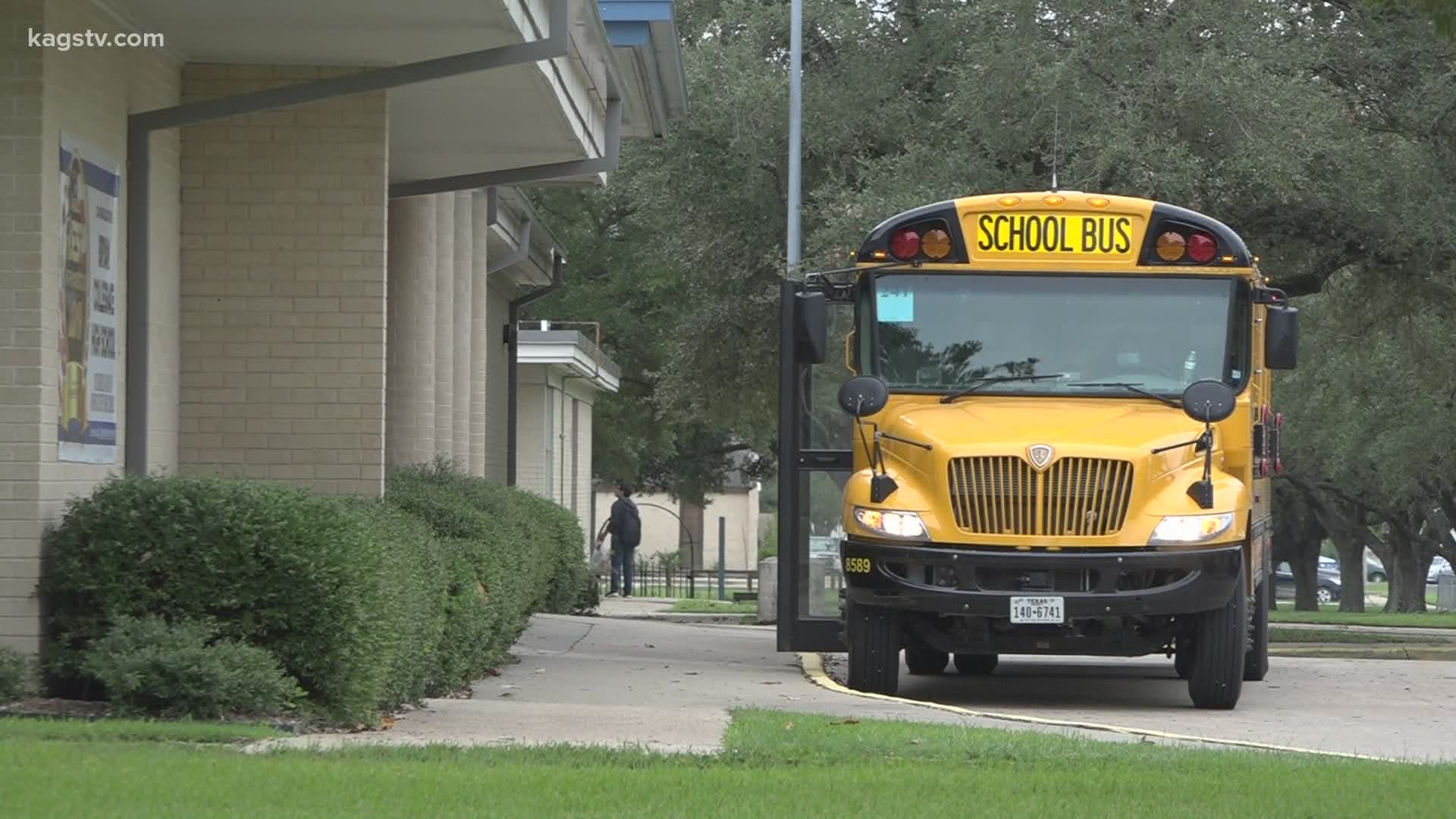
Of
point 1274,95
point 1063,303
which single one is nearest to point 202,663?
point 1063,303

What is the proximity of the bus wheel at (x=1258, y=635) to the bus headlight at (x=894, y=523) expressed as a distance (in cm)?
310

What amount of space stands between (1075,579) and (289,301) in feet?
16.0

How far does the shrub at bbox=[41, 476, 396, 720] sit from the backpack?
26603 millimetres

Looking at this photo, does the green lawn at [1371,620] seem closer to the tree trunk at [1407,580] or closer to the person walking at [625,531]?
the person walking at [625,531]

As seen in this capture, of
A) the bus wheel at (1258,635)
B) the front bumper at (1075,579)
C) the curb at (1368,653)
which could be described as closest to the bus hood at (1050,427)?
the front bumper at (1075,579)

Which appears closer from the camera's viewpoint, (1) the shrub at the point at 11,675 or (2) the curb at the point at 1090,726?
→ (1) the shrub at the point at 11,675

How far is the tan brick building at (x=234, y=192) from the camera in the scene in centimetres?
970

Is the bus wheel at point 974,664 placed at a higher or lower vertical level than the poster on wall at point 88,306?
lower

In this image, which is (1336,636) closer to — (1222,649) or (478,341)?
(478,341)

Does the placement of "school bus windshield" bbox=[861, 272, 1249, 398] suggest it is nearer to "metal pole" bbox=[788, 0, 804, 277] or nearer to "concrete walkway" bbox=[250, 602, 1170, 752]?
"concrete walkway" bbox=[250, 602, 1170, 752]


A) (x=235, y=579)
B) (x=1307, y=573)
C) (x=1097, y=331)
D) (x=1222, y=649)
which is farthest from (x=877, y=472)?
(x=1307, y=573)

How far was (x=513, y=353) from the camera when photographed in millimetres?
26766

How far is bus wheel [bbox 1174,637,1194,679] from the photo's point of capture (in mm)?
13234

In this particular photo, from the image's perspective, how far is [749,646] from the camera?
1930cm
